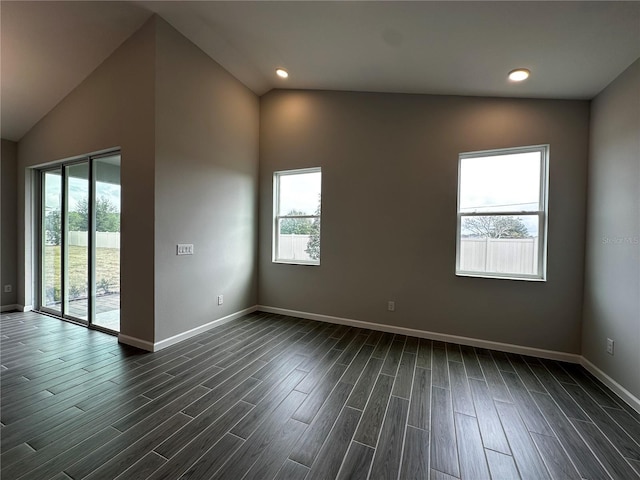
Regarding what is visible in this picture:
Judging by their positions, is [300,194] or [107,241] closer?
[107,241]

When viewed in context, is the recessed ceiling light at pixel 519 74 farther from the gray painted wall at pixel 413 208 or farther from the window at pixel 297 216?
the window at pixel 297 216

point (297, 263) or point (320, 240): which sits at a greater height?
point (320, 240)

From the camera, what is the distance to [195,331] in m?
3.31

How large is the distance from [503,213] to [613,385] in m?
1.77

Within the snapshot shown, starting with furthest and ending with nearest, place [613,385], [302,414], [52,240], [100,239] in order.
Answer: [52,240]
[100,239]
[613,385]
[302,414]

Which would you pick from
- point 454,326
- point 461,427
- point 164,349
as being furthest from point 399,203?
point 164,349

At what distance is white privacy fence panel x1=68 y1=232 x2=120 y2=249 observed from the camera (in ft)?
10.7

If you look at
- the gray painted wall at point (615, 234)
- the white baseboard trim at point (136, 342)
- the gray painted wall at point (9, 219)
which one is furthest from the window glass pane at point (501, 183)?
the gray painted wall at point (9, 219)

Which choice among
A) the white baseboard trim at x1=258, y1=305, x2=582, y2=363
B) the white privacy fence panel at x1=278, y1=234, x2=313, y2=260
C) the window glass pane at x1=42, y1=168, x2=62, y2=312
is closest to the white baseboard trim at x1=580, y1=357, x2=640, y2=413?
the white baseboard trim at x1=258, y1=305, x2=582, y2=363

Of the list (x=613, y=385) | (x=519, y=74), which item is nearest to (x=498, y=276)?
(x=613, y=385)

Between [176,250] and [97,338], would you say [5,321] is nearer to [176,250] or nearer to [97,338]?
[97,338]

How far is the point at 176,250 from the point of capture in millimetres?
3078

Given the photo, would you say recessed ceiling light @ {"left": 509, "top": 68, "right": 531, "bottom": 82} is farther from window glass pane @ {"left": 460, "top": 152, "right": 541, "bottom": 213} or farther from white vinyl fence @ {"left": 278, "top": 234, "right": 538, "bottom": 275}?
white vinyl fence @ {"left": 278, "top": 234, "right": 538, "bottom": 275}

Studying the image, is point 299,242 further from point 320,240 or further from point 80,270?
point 80,270
